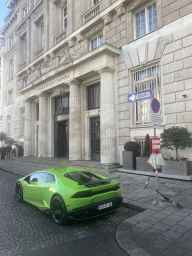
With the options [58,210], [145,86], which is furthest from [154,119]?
[145,86]

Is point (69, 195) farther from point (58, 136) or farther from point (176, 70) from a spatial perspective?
point (58, 136)

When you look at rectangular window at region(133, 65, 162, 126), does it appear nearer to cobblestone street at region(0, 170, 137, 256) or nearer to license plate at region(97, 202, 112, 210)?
cobblestone street at region(0, 170, 137, 256)

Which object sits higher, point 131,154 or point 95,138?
point 95,138

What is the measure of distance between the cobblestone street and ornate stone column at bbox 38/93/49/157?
43.7 feet

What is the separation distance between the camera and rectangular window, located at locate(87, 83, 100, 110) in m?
15.0

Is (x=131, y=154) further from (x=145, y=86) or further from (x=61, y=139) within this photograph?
(x=61, y=139)

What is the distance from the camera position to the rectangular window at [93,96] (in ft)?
49.3

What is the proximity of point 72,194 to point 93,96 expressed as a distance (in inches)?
471

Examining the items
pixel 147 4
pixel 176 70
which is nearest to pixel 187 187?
pixel 176 70

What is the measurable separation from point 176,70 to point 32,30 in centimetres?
1997

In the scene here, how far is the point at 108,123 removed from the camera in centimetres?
1203

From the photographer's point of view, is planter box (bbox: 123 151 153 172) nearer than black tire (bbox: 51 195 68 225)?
No

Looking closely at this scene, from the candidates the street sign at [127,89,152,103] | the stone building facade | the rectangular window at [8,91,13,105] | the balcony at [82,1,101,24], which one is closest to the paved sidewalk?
the street sign at [127,89,152,103]

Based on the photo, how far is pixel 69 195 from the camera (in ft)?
13.8
